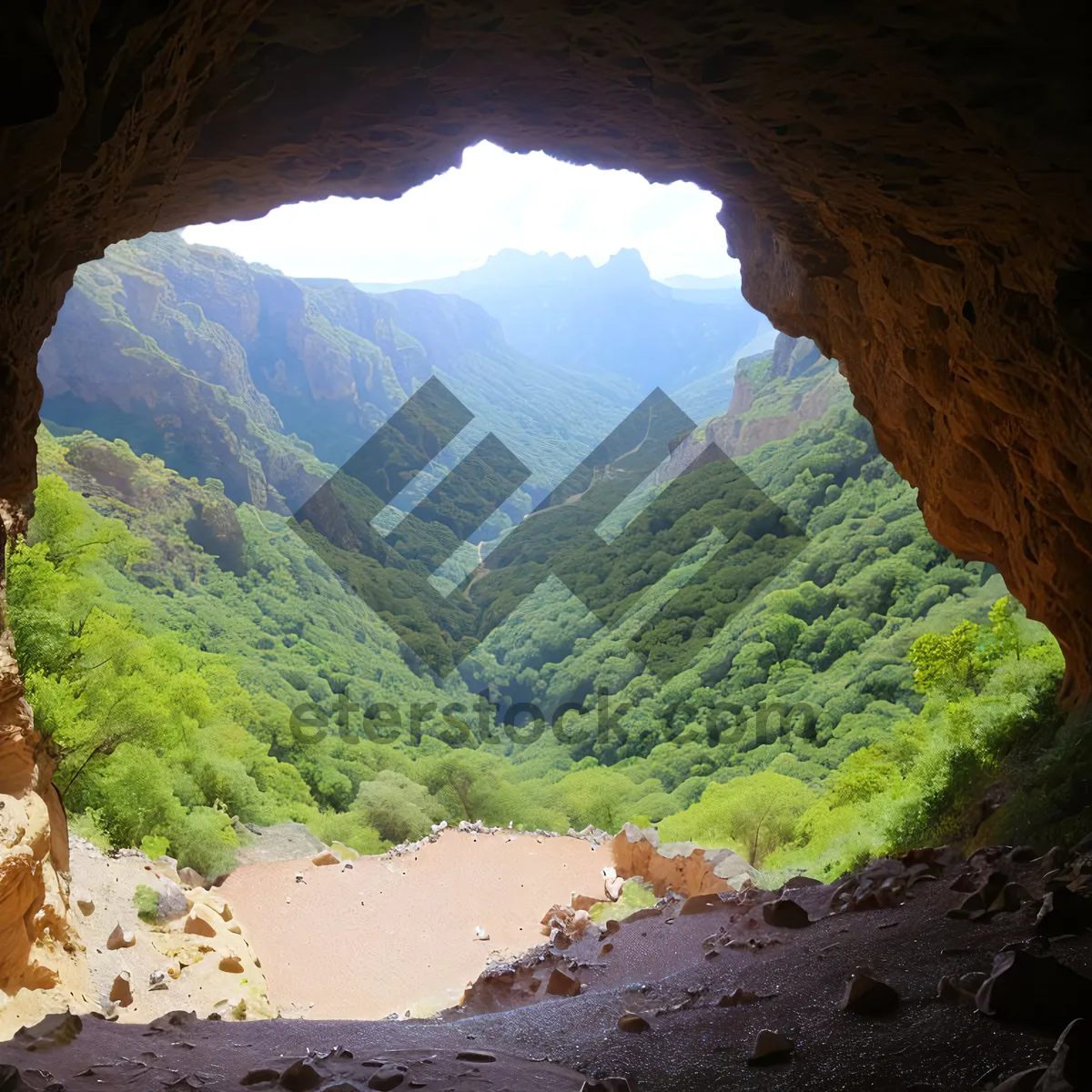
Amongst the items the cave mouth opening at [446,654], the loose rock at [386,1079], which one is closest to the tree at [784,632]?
the cave mouth opening at [446,654]

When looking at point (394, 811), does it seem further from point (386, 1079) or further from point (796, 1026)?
point (796, 1026)

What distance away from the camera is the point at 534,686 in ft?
196

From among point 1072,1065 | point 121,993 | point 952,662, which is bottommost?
point 121,993

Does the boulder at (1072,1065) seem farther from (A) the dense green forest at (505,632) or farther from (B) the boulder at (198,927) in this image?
(B) the boulder at (198,927)

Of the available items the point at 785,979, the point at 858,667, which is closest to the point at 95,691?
the point at 785,979

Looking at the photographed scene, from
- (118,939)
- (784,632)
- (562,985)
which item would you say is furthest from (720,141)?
(784,632)

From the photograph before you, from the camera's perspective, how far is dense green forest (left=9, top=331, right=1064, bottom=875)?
574 inches

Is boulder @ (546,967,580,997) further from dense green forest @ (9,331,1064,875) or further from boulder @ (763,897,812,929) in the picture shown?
dense green forest @ (9,331,1064,875)

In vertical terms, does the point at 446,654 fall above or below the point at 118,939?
below

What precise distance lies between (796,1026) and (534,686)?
182 feet

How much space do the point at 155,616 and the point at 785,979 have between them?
40970 millimetres

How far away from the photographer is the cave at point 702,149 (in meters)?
4.43

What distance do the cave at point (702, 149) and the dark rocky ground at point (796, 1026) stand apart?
0.52m

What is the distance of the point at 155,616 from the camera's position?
40781mm
